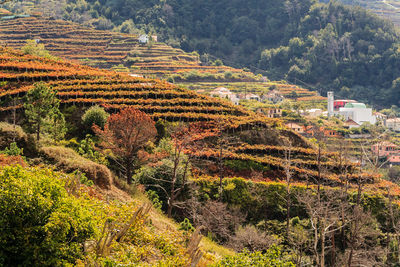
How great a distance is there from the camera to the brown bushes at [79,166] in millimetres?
23938

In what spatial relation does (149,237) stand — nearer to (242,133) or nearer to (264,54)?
(242,133)

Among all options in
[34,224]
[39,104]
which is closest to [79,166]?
[34,224]

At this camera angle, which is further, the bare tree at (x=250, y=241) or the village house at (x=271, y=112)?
the village house at (x=271, y=112)

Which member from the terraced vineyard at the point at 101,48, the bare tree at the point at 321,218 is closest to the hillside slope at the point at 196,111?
the bare tree at the point at 321,218

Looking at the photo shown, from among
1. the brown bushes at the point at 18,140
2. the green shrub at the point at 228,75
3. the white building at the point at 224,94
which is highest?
the brown bushes at the point at 18,140

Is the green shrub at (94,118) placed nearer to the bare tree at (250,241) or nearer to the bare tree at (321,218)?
the bare tree at (250,241)

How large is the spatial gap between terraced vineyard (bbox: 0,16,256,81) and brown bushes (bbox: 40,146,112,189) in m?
88.3

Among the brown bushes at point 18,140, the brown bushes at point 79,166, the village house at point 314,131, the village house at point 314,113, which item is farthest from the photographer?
the village house at point 314,113

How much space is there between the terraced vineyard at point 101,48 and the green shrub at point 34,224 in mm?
99945

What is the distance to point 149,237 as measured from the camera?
655 inches

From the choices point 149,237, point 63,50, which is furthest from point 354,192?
point 63,50

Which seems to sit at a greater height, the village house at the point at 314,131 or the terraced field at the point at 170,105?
Answer: the terraced field at the point at 170,105

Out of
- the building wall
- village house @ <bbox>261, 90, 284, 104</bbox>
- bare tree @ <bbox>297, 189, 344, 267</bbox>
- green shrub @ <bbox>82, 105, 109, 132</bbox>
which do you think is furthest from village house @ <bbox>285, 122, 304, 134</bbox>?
green shrub @ <bbox>82, 105, 109, 132</bbox>

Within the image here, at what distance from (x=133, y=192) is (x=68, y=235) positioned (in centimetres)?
1333
